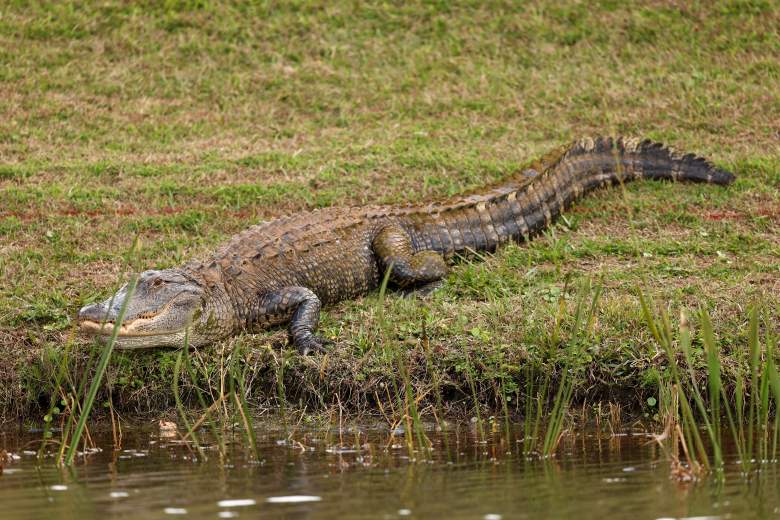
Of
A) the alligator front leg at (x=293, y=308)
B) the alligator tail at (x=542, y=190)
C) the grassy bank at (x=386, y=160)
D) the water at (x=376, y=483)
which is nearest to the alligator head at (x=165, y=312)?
the grassy bank at (x=386, y=160)

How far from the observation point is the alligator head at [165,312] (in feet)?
22.9

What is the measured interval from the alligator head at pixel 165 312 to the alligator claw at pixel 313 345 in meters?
0.57

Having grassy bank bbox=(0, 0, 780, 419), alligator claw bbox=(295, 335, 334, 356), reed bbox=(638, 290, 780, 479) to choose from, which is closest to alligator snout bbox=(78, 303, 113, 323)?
grassy bank bbox=(0, 0, 780, 419)

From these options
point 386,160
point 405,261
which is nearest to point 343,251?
point 405,261

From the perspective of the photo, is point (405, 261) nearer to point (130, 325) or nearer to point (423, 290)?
point (423, 290)

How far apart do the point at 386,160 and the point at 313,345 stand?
3662mm

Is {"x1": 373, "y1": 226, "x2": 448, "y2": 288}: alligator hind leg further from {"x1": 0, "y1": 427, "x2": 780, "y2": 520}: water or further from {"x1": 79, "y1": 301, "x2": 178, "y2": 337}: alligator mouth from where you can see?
{"x1": 0, "y1": 427, "x2": 780, "y2": 520}: water

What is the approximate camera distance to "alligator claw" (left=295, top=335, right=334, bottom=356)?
715 cm

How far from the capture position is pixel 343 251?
833cm

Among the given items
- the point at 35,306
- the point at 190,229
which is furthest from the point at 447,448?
the point at 190,229

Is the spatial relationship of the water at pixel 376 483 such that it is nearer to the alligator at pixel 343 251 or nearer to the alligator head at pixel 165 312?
the alligator head at pixel 165 312

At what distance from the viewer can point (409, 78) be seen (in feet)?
41.7

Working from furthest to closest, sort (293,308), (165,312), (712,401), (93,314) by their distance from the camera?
(293,308) → (165,312) → (93,314) → (712,401)

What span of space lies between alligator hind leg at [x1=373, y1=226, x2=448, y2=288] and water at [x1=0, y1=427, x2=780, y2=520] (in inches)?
86.2
